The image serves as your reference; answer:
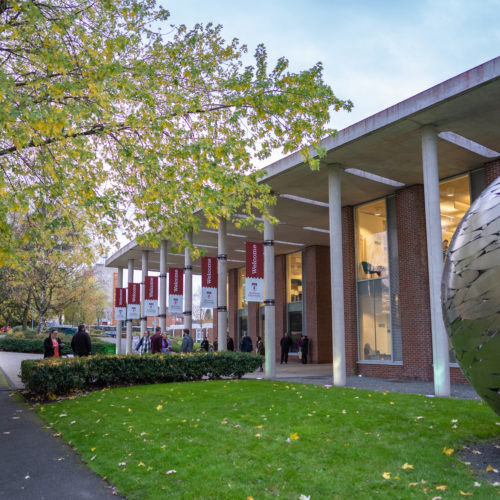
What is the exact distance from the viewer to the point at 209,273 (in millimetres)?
21734

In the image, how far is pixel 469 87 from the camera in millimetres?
11102

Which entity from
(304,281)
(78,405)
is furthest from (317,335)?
(78,405)

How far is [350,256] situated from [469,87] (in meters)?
10.1

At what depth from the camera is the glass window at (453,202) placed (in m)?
16.6

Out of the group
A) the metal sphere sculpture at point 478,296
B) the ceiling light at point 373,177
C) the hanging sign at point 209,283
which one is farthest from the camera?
the hanging sign at point 209,283

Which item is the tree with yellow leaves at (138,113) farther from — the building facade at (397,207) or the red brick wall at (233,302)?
the red brick wall at (233,302)

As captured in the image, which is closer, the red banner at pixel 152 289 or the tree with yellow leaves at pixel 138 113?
the tree with yellow leaves at pixel 138 113

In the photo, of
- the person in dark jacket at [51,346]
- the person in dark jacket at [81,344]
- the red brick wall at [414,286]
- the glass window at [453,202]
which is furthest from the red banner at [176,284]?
the glass window at [453,202]

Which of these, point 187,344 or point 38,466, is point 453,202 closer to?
point 187,344

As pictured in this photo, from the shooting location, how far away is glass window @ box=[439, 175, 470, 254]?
1656 cm

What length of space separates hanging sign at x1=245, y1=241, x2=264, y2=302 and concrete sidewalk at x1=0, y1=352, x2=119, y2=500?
31.2 feet

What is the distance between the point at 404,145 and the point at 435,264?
12.6 feet

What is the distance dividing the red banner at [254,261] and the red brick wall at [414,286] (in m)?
5.13

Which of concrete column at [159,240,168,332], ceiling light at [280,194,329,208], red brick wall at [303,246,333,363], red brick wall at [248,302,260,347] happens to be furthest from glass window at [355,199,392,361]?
red brick wall at [248,302,260,347]
